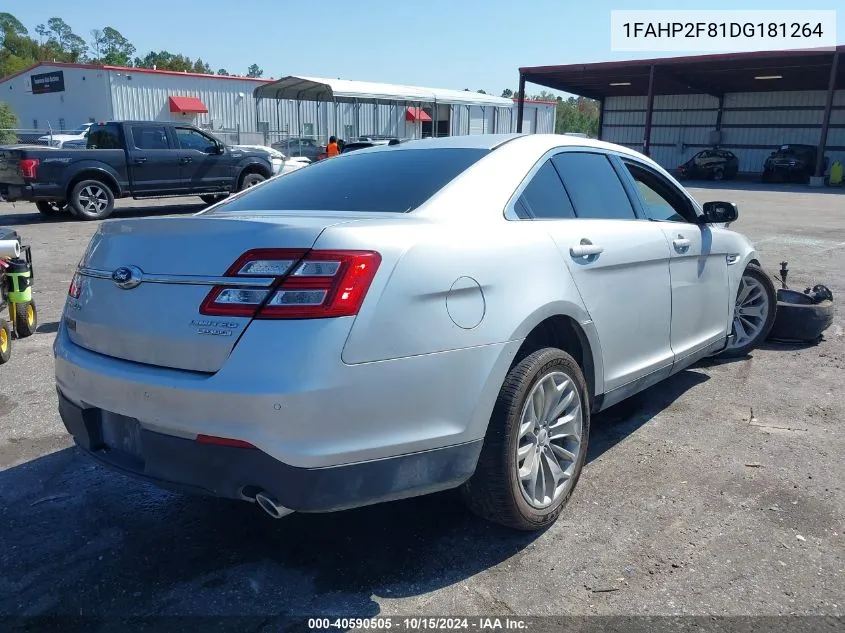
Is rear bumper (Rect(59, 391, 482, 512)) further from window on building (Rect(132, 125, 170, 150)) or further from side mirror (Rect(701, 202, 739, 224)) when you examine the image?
window on building (Rect(132, 125, 170, 150))

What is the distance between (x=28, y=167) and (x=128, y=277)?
12.8 meters

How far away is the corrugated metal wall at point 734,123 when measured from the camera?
35.8 m

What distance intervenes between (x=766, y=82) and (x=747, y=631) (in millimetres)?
38294

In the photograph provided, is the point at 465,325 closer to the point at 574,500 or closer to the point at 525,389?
the point at 525,389

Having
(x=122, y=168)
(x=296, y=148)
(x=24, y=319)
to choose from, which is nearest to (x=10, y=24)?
(x=296, y=148)

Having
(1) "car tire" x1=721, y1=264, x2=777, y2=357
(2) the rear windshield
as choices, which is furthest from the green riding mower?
(1) "car tire" x1=721, y1=264, x2=777, y2=357

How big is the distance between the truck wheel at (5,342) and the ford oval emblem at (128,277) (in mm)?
3382

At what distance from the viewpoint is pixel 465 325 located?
254 cm

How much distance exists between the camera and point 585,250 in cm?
321

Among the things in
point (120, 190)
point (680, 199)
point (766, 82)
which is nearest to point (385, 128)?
point (766, 82)

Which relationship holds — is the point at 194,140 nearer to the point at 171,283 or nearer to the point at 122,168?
the point at 122,168

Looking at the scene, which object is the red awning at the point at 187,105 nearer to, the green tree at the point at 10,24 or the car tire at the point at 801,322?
the car tire at the point at 801,322

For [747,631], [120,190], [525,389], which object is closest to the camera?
[747,631]

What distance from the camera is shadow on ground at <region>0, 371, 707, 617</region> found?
8.45ft
